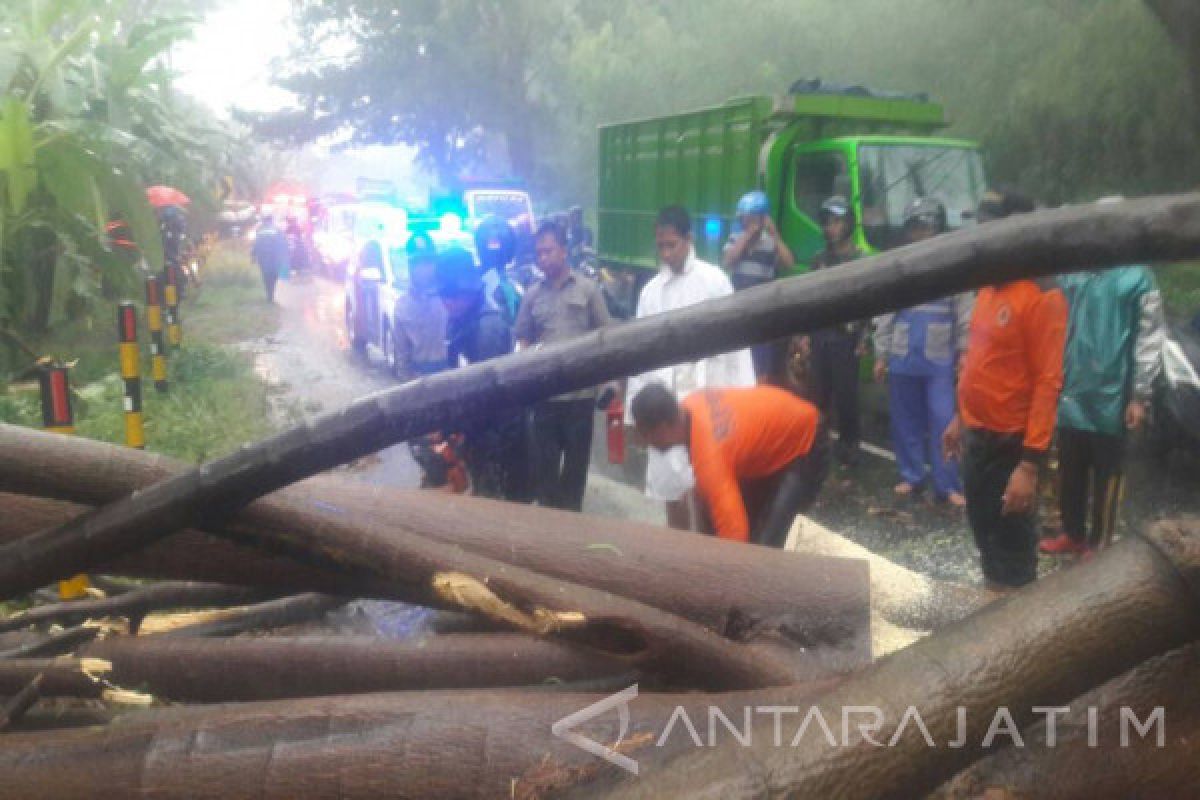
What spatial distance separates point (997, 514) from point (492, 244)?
3989mm

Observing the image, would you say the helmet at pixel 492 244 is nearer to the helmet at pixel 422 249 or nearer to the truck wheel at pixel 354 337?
the helmet at pixel 422 249

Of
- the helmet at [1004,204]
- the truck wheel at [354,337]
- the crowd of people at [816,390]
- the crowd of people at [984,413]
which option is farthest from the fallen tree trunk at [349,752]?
the truck wheel at [354,337]

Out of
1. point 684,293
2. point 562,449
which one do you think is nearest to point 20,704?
point 684,293

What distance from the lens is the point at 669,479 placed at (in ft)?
14.9

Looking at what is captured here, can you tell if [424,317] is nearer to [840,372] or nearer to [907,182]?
[840,372]

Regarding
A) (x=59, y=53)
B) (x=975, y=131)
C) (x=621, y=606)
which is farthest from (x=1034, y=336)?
(x=975, y=131)

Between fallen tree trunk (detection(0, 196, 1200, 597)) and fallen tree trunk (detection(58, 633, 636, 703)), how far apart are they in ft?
1.36

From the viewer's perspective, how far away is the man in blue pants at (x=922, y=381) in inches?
289

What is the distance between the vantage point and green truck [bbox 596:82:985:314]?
1026 cm

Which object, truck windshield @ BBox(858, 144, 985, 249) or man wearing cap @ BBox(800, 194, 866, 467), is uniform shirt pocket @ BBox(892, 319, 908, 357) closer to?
man wearing cap @ BBox(800, 194, 866, 467)

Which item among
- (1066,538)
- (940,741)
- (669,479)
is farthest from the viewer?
(1066,538)

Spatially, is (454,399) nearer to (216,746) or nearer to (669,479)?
(216,746)

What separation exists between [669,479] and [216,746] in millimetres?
2866

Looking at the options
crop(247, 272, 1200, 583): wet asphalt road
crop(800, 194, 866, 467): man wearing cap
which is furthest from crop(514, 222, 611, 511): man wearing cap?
crop(800, 194, 866, 467): man wearing cap
